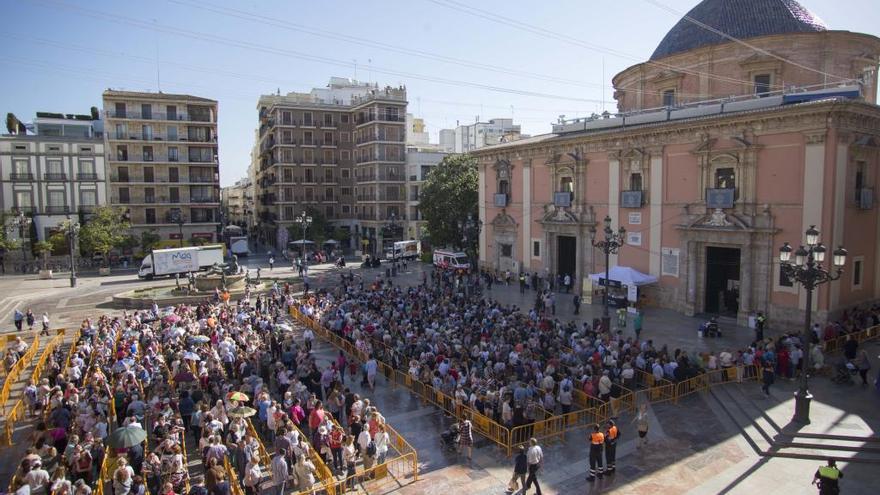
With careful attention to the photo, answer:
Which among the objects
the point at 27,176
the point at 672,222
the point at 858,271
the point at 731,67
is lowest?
the point at 858,271

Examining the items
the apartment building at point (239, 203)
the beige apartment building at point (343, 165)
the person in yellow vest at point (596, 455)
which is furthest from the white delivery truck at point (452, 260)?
the apartment building at point (239, 203)

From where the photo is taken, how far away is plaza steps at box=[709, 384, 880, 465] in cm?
1293

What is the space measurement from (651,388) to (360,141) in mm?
53677

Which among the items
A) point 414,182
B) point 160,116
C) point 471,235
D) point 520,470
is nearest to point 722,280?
point 520,470

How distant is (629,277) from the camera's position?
27797mm

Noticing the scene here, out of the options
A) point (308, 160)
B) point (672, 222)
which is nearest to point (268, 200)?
point (308, 160)

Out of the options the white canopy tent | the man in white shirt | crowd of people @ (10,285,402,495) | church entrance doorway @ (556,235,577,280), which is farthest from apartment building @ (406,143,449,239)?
the man in white shirt

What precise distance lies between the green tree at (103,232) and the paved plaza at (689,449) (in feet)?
129

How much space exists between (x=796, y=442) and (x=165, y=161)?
5901cm

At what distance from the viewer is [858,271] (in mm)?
24547

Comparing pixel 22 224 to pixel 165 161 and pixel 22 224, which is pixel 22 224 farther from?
pixel 165 161

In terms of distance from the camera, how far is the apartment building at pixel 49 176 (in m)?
52.2

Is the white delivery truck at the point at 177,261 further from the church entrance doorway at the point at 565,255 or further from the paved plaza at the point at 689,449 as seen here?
the paved plaza at the point at 689,449

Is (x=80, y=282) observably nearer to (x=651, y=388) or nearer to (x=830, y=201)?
(x=651, y=388)
